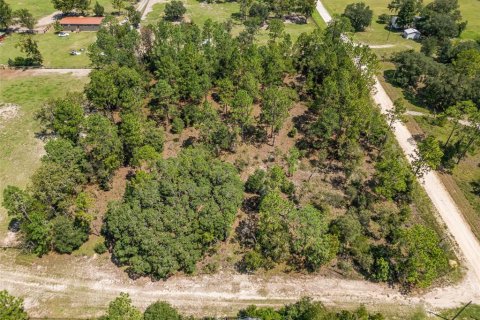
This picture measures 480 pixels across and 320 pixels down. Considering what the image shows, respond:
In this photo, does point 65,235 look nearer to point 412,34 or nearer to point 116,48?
point 116,48

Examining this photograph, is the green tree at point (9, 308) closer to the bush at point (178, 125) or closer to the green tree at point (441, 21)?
the bush at point (178, 125)

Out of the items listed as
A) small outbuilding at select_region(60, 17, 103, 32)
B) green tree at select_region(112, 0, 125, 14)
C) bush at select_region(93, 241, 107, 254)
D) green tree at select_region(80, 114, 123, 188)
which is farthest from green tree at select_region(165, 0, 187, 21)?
bush at select_region(93, 241, 107, 254)

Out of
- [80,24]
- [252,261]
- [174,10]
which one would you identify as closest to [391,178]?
[252,261]

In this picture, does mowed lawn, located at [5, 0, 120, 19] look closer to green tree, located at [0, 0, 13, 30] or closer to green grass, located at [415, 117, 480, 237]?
green tree, located at [0, 0, 13, 30]

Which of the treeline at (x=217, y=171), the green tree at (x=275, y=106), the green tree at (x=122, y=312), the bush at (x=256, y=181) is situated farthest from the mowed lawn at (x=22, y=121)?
the green tree at (x=275, y=106)

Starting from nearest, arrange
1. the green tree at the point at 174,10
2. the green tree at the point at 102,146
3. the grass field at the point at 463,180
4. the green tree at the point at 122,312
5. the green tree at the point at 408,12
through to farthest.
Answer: the green tree at the point at 122,312
the green tree at the point at 102,146
the grass field at the point at 463,180
the green tree at the point at 408,12
the green tree at the point at 174,10

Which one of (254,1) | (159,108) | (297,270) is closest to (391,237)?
(297,270)
